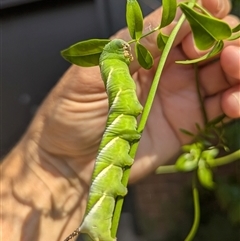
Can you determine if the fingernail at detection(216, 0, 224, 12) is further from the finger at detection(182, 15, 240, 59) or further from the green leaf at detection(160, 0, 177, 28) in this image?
the green leaf at detection(160, 0, 177, 28)

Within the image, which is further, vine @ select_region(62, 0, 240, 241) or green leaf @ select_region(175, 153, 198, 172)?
green leaf @ select_region(175, 153, 198, 172)

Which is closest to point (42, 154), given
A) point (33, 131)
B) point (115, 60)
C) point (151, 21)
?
point (33, 131)

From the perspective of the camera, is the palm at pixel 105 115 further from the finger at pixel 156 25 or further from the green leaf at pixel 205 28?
the green leaf at pixel 205 28

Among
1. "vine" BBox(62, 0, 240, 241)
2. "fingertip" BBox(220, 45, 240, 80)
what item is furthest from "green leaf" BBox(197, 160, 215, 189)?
"fingertip" BBox(220, 45, 240, 80)

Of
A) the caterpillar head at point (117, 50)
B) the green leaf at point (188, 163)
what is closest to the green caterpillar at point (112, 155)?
the caterpillar head at point (117, 50)

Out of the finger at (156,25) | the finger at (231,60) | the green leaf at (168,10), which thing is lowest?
the finger at (231,60)

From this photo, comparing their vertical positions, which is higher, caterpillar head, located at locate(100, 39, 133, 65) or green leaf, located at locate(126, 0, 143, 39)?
green leaf, located at locate(126, 0, 143, 39)

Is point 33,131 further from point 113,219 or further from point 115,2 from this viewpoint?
point 113,219
